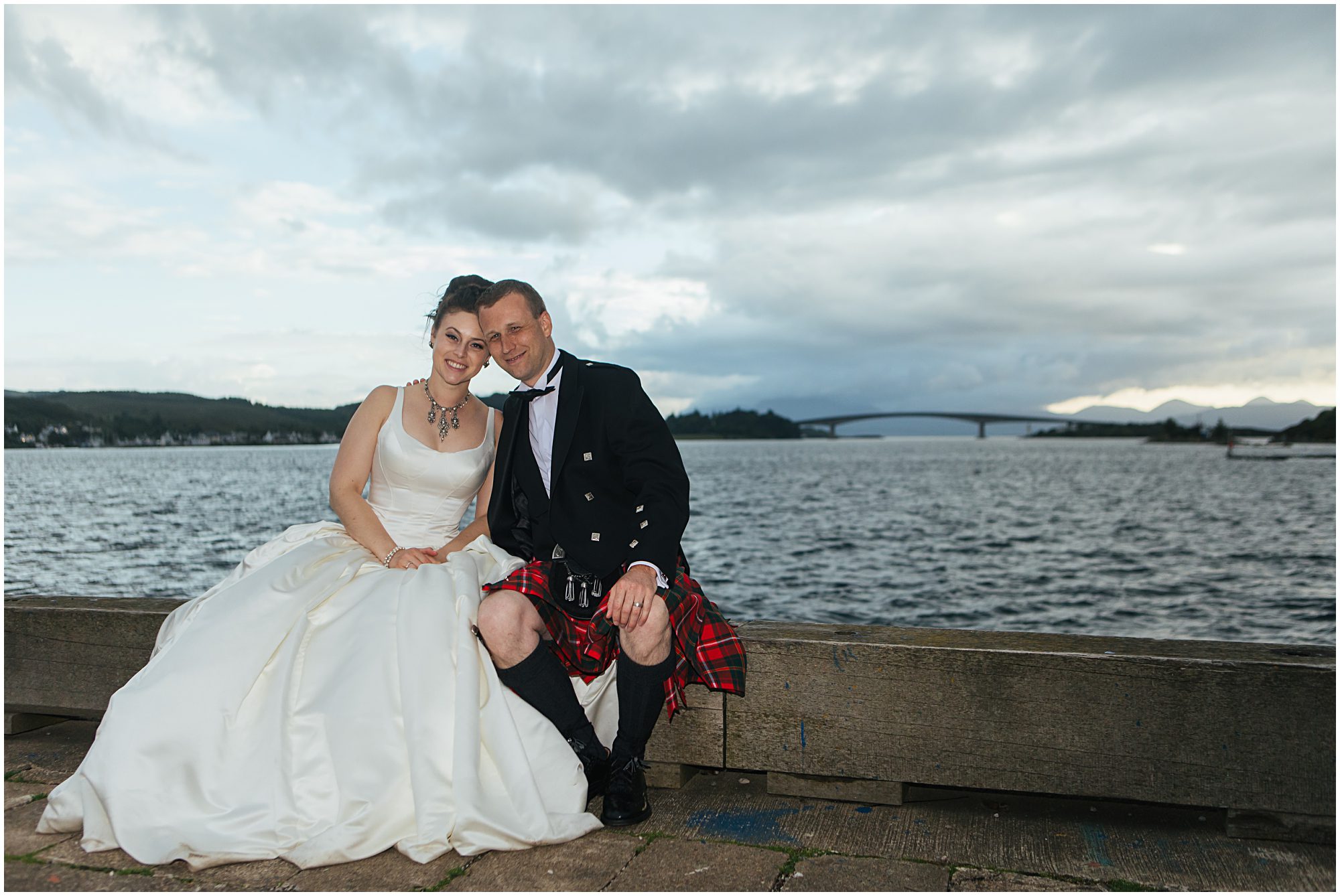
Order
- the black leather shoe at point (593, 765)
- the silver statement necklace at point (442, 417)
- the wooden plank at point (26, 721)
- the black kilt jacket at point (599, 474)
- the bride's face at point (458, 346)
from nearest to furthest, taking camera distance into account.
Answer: the black leather shoe at point (593, 765), the black kilt jacket at point (599, 474), the bride's face at point (458, 346), the silver statement necklace at point (442, 417), the wooden plank at point (26, 721)

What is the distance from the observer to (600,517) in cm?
333

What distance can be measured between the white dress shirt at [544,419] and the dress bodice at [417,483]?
1.41 feet

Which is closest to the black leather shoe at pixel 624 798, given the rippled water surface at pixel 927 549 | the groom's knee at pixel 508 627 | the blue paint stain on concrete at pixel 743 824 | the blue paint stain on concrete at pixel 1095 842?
the blue paint stain on concrete at pixel 743 824

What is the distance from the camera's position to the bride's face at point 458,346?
3744mm

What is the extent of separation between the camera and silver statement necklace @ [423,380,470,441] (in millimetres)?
3852

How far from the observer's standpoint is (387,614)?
3.05m

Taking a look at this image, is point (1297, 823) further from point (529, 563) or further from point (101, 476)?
point (101, 476)

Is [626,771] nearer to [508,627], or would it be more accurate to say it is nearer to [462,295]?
[508,627]

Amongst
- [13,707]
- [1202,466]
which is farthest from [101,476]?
[1202,466]

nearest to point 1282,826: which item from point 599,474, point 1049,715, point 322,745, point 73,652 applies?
point 1049,715

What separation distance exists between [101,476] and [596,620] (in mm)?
77611

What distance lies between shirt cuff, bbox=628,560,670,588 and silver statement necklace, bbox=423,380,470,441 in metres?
1.18

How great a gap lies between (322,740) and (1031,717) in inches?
88.6

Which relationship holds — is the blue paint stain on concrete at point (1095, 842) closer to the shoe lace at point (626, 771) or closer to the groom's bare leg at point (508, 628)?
the shoe lace at point (626, 771)
